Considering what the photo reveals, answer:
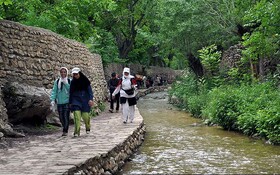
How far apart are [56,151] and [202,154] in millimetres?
3282

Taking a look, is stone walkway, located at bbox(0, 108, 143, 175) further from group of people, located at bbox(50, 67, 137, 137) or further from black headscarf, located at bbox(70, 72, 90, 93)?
black headscarf, located at bbox(70, 72, 90, 93)

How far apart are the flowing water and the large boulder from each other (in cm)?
269

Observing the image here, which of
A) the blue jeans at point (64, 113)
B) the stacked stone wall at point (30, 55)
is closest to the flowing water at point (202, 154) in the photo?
the blue jeans at point (64, 113)

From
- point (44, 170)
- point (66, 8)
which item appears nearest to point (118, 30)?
point (66, 8)

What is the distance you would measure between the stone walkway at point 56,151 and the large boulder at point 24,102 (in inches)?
30.7

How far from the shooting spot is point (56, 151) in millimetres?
6602

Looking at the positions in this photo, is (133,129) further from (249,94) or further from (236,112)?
(249,94)

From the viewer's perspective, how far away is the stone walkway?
5.14m

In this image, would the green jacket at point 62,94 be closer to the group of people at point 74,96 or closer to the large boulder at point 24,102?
the group of people at point 74,96

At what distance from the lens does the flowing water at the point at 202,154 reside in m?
6.84

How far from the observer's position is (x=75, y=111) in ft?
28.2

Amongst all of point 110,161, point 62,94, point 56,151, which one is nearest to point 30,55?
→ point 62,94

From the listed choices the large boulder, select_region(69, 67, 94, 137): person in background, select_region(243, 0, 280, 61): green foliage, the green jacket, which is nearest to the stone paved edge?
select_region(69, 67, 94, 137): person in background

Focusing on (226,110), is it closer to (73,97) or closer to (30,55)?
(73,97)
